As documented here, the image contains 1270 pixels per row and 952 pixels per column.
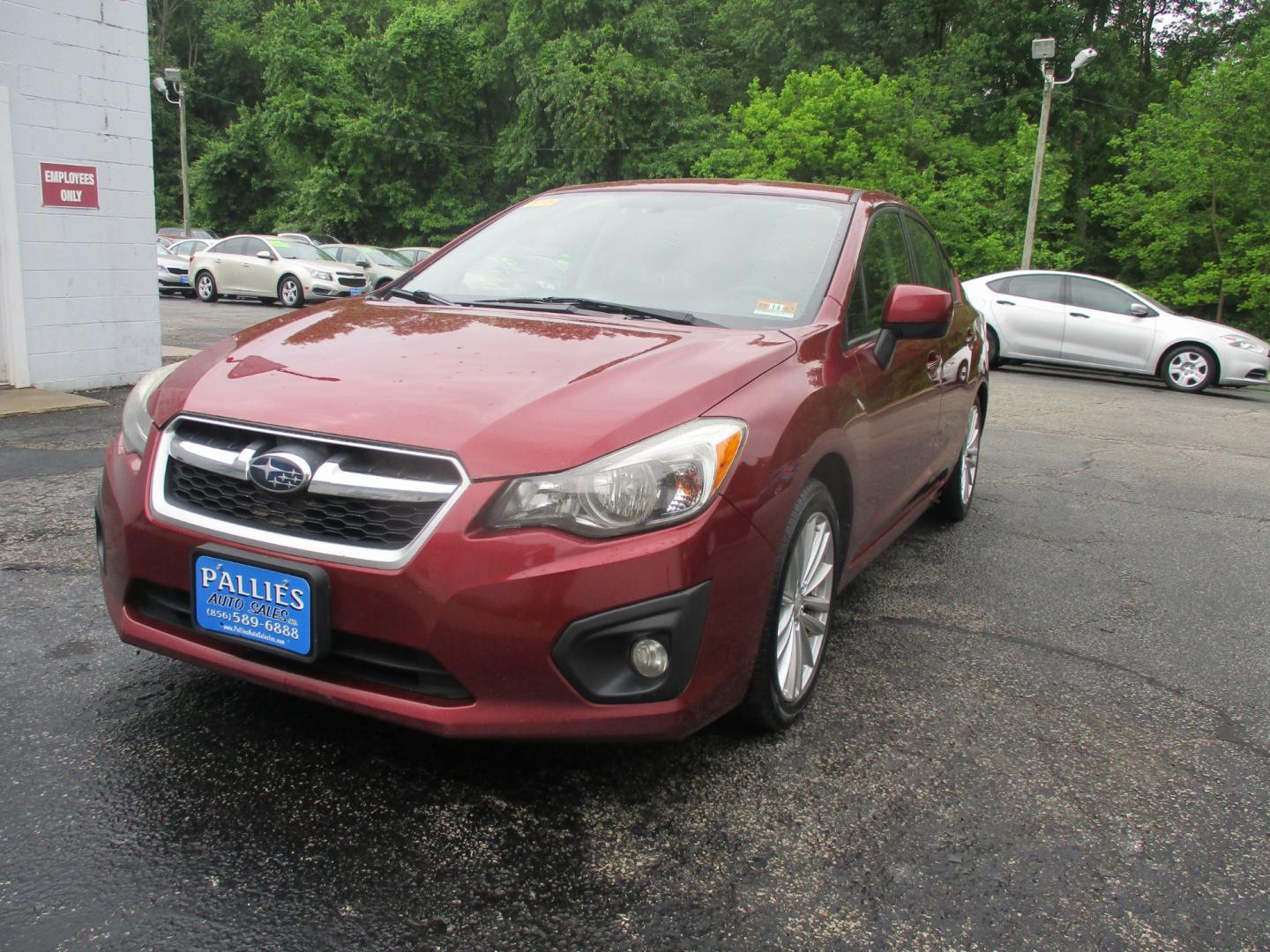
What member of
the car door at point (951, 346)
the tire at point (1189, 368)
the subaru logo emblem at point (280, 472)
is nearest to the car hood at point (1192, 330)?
the tire at point (1189, 368)

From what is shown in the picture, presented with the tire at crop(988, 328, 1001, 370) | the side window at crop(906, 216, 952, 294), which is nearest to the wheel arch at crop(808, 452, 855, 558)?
the side window at crop(906, 216, 952, 294)

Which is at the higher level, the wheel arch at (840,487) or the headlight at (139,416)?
the headlight at (139,416)

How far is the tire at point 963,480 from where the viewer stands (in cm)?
520

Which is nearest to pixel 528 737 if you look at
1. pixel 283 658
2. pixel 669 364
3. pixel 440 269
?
pixel 283 658

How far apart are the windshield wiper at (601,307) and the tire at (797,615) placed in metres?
0.72

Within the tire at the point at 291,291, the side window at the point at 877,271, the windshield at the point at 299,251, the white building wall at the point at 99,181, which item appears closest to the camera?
the side window at the point at 877,271

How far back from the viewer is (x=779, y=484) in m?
2.56

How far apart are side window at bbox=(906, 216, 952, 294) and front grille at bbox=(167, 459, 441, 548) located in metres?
2.79

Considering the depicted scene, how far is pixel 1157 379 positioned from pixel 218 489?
15.1 metres

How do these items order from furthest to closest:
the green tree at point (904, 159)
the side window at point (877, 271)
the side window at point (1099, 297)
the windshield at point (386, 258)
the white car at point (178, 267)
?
the green tree at point (904, 159)
the white car at point (178, 267)
the windshield at point (386, 258)
the side window at point (1099, 297)
the side window at point (877, 271)

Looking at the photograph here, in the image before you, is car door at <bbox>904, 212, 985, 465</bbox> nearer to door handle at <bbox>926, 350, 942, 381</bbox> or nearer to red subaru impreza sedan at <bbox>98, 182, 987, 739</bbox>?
door handle at <bbox>926, 350, 942, 381</bbox>

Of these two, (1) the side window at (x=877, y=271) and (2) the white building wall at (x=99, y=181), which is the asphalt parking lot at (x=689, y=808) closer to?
(1) the side window at (x=877, y=271)

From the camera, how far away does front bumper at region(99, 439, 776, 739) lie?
2164mm

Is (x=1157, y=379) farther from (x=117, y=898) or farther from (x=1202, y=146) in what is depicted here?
(x=117, y=898)
